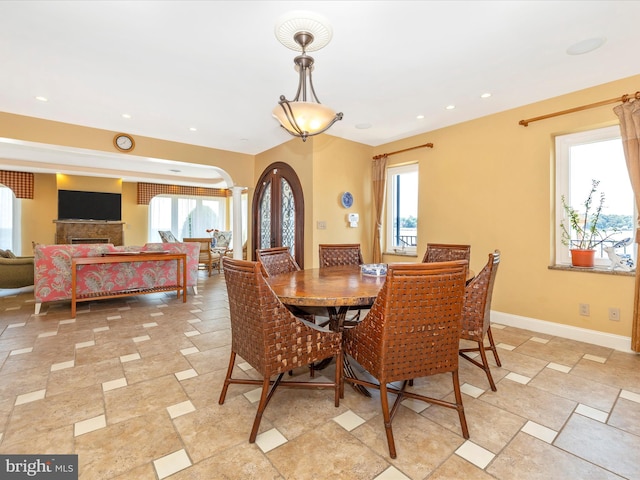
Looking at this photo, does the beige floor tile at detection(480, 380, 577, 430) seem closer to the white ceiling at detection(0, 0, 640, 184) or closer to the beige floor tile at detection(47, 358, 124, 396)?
the white ceiling at detection(0, 0, 640, 184)

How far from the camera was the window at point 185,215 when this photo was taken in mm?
8977

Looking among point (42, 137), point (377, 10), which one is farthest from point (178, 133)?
point (377, 10)

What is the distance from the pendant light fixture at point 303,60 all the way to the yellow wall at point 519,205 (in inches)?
90.9

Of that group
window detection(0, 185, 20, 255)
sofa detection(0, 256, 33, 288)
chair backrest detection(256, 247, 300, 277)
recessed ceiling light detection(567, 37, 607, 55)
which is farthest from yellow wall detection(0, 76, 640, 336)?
window detection(0, 185, 20, 255)

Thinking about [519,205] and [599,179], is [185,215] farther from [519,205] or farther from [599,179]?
[599,179]

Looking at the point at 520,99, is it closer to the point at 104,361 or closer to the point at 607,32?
the point at 607,32

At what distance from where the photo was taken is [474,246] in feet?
12.0

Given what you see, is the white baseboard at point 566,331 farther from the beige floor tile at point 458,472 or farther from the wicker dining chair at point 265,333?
the wicker dining chair at point 265,333

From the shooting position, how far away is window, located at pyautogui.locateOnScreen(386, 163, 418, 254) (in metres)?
4.46

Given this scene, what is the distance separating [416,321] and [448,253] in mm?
1710

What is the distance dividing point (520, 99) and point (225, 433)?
3811 mm

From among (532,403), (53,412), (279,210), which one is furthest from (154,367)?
(279,210)

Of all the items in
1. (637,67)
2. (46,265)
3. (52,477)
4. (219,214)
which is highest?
(637,67)

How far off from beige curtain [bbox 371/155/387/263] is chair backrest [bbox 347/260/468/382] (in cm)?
317
